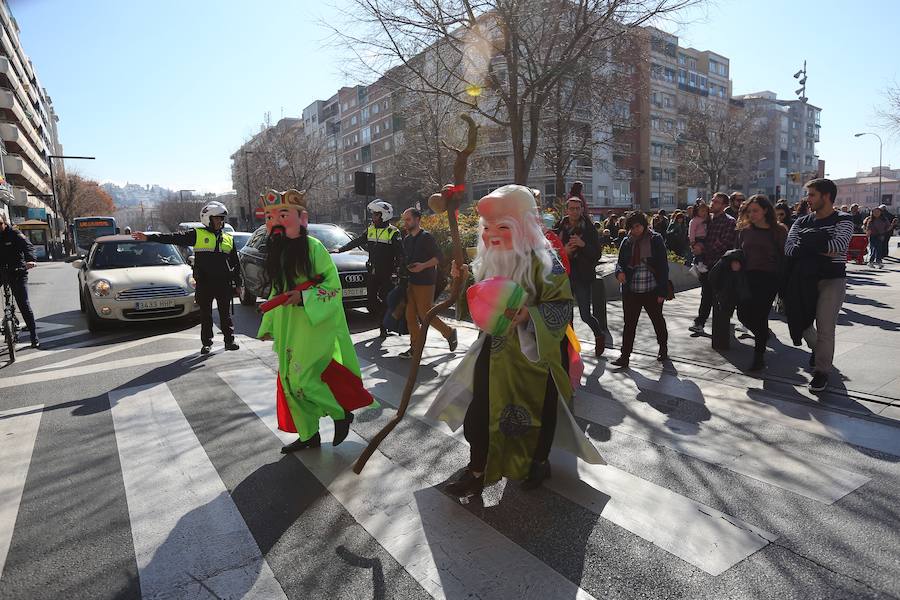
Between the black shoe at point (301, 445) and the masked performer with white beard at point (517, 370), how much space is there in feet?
3.88

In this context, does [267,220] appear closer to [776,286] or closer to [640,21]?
[776,286]

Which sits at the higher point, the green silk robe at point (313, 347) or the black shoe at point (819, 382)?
the green silk robe at point (313, 347)

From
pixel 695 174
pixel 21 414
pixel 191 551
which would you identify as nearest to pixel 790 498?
pixel 191 551

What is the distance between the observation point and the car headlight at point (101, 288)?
8.66 metres

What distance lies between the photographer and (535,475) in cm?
338

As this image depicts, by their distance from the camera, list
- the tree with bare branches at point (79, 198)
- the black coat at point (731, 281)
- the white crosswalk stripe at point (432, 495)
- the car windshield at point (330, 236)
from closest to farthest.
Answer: the white crosswalk stripe at point (432, 495)
the black coat at point (731, 281)
the car windshield at point (330, 236)
the tree with bare branches at point (79, 198)

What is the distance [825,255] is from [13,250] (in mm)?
9387

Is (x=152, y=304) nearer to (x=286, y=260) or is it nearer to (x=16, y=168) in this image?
(x=286, y=260)

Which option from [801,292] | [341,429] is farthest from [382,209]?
[801,292]

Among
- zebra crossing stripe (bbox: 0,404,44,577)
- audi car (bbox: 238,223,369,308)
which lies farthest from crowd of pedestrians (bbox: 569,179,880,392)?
zebra crossing stripe (bbox: 0,404,44,577)

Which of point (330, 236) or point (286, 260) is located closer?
point (286, 260)

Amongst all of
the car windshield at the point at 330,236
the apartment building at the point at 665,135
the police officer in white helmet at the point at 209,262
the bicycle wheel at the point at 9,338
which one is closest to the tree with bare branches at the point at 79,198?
the apartment building at the point at 665,135

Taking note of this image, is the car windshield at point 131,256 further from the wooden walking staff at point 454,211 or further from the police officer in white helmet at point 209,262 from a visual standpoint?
the wooden walking staff at point 454,211

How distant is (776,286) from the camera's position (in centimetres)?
589
